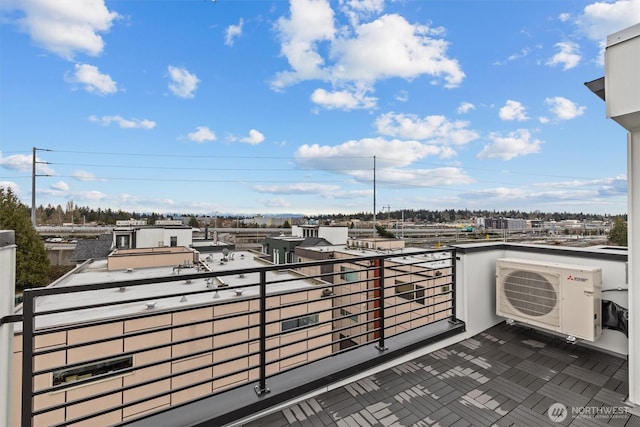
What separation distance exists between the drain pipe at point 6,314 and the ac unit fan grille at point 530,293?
3697 mm

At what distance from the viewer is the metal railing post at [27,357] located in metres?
1.13

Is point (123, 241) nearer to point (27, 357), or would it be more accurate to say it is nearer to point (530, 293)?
→ point (27, 357)

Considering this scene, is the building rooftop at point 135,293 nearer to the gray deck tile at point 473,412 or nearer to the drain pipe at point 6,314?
the gray deck tile at point 473,412

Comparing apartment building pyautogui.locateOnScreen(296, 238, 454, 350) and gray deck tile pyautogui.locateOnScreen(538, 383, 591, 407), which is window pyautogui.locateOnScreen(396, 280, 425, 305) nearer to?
apartment building pyautogui.locateOnScreen(296, 238, 454, 350)

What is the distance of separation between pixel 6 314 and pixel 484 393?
2.74 metres

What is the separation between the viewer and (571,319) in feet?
8.05

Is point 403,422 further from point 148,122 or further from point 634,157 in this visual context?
point 148,122

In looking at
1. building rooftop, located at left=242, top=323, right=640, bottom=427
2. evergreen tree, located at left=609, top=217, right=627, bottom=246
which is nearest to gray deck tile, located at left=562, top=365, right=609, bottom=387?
building rooftop, located at left=242, top=323, right=640, bottom=427

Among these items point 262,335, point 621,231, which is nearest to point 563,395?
point 262,335

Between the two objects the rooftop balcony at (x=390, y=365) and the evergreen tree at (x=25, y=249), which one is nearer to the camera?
the rooftop balcony at (x=390, y=365)

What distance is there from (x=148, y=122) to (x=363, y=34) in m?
19.7

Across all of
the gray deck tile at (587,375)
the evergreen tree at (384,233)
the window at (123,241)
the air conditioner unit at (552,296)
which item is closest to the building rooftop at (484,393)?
the gray deck tile at (587,375)

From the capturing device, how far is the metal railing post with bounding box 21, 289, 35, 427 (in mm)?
1135

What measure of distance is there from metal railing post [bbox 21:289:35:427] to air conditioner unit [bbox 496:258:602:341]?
3585 mm
